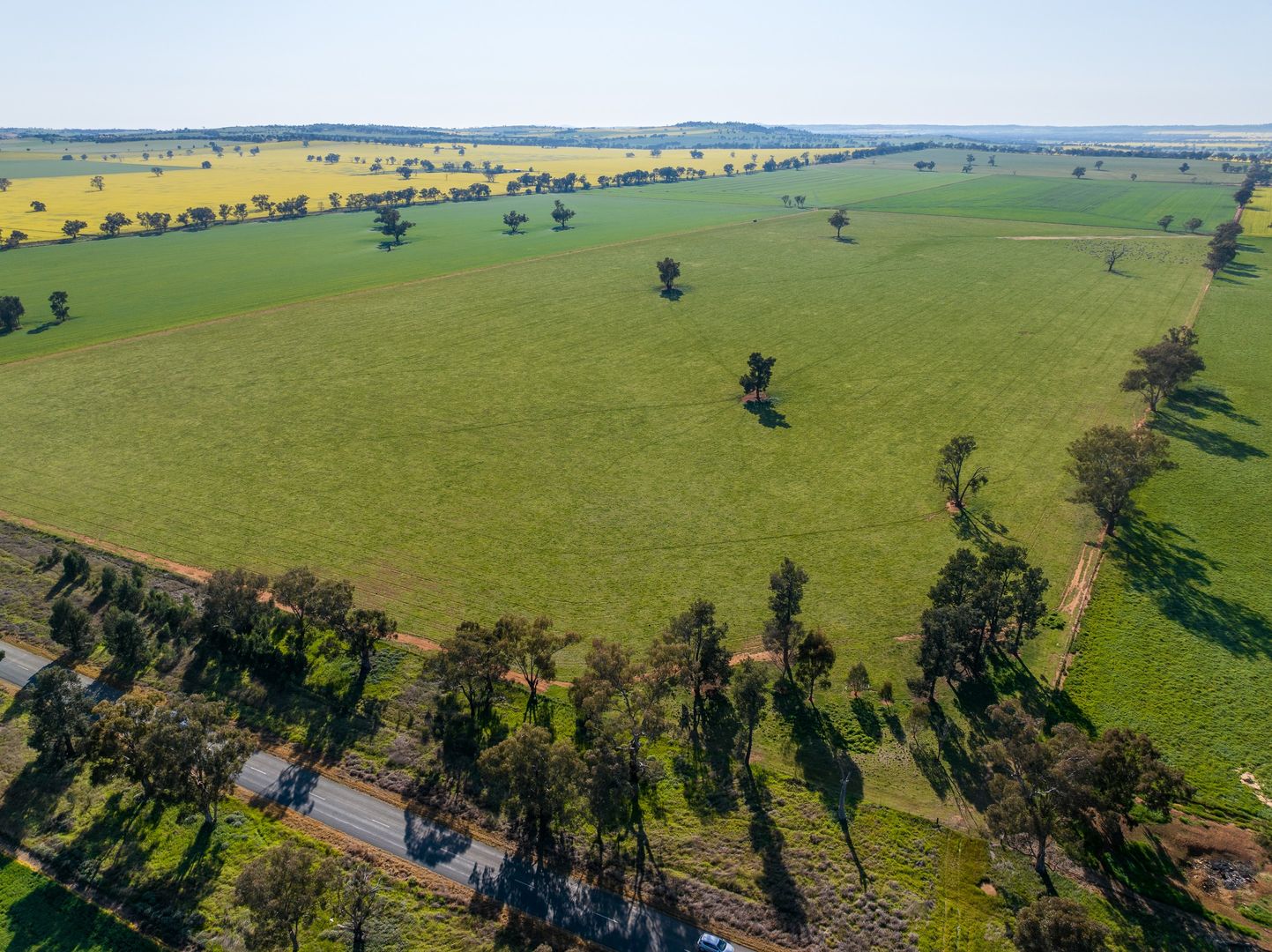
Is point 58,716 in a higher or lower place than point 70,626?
higher

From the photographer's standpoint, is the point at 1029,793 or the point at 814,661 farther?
the point at 814,661

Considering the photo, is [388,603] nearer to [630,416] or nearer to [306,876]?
[306,876]

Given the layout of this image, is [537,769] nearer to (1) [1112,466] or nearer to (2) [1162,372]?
(1) [1112,466]

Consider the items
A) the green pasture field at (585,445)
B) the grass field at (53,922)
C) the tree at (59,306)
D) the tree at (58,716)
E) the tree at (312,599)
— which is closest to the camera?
the grass field at (53,922)

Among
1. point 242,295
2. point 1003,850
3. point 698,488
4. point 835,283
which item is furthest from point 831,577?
point 242,295

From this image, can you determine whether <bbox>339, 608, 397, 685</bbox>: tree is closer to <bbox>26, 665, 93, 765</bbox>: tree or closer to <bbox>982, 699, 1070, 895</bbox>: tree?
<bbox>26, 665, 93, 765</bbox>: tree

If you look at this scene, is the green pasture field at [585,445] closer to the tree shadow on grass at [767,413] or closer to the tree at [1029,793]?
the tree shadow on grass at [767,413]

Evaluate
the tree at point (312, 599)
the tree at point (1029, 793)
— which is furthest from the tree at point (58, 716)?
the tree at point (1029, 793)

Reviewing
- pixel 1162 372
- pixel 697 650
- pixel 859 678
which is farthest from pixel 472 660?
pixel 1162 372
